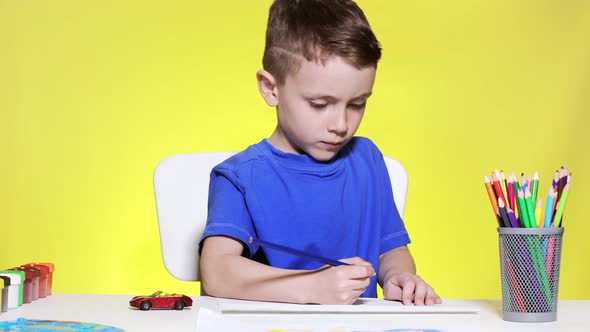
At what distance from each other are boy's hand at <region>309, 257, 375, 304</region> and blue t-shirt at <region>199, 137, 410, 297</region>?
0.52 feet

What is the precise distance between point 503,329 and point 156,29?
4.72 ft

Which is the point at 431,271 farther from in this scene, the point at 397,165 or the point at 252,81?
the point at 397,165

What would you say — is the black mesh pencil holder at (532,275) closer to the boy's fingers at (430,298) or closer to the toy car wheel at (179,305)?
the boy's fingers at (430,298)

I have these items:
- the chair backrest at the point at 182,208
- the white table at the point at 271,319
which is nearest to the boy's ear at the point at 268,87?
the chair backrest at the point at 182,208

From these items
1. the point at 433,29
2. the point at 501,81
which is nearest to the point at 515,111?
the point at 501,81

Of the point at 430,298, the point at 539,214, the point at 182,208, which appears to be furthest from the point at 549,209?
the point at 182,208

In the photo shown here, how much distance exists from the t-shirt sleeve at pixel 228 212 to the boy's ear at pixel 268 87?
0.11 meters

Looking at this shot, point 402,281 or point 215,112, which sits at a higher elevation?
point 215,112

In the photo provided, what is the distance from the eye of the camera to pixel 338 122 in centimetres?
108

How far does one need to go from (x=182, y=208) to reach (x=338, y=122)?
1.17ft

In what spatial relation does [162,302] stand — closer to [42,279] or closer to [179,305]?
[179,305]

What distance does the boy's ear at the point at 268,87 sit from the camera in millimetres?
1171

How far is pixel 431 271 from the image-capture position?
2.10 meters

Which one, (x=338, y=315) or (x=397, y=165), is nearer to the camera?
(x=338, y=315)
